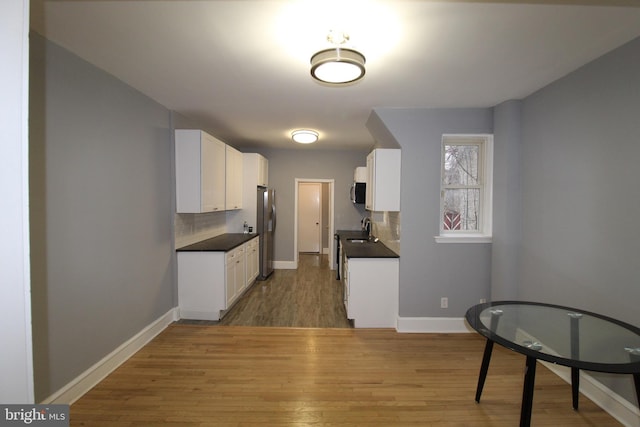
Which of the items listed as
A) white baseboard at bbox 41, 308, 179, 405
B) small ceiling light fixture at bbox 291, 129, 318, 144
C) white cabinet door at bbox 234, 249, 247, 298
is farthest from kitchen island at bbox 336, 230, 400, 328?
white baseboard at bbox 41, 308, 179, 405

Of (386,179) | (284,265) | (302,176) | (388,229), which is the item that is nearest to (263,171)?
(302,176)

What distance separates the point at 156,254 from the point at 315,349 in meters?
2.01

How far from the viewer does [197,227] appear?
4.05m

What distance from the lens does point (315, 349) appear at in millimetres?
2773

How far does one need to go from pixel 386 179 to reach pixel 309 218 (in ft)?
17.4

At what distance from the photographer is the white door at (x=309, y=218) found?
326 inches

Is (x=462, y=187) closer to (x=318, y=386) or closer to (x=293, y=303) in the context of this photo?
(x=318, y=386)

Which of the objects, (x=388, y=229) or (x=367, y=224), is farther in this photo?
(x=367, y=224)

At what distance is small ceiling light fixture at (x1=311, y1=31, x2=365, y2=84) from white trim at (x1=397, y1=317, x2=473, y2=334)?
2625 millimetres

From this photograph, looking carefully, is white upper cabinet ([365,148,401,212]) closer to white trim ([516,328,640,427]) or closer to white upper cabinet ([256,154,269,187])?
white trim ([516,328,640,427])

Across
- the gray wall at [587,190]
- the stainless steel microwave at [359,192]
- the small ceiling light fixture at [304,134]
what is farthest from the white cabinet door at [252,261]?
the gray wall at [587,190]

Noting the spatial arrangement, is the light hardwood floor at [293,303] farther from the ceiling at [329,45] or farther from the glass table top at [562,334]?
the ceiling at [329,45]

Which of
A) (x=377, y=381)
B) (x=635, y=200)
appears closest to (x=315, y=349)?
(x=377, y=381)

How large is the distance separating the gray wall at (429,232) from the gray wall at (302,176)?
2.94m
